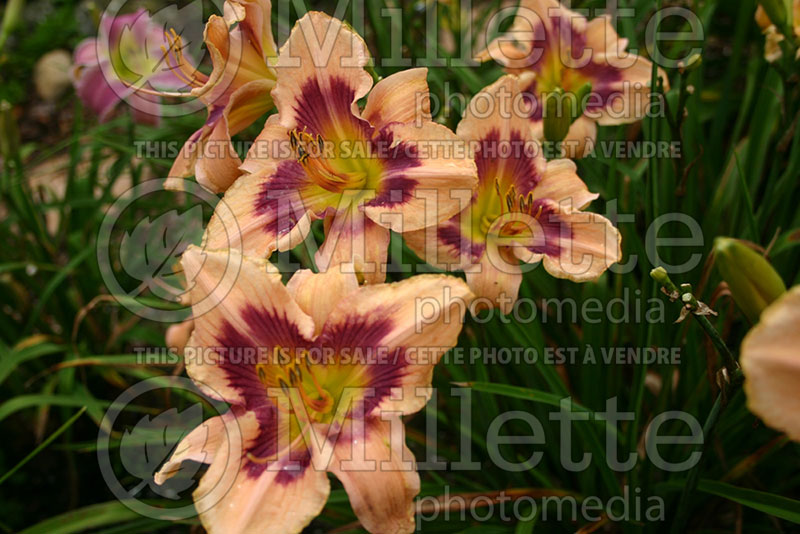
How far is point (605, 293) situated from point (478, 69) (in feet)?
3.24

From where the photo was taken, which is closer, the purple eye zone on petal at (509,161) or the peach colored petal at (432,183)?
the peach colored petal at (432,183)

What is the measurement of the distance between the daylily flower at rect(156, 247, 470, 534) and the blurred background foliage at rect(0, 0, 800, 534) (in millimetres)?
229

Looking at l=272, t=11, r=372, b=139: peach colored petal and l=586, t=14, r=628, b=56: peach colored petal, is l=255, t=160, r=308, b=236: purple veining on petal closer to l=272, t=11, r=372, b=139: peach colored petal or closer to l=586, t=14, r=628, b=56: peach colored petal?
l=272, t=11, r=372, b=139: peach colored petal

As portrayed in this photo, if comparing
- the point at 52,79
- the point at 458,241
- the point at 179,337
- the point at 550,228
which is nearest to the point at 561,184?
the point at 550,228

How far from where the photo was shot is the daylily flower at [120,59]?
1750 millimetres

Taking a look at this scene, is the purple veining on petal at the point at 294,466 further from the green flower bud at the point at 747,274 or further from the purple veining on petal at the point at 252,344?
the green flower bud at the point at 747,274

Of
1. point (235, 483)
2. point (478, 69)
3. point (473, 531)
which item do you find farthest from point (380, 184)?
point (478, 69)

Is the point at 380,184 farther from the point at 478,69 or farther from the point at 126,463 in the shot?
the point at 478,69

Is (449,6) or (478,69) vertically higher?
(449,6)

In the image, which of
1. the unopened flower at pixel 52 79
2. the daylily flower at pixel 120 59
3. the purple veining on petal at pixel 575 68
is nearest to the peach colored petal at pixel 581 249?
the purple veining on petal at pixel 575 68

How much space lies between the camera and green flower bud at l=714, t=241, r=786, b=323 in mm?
699

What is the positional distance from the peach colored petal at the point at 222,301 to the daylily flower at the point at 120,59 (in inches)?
37.3

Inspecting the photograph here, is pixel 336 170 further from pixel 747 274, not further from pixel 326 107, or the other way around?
pixel 747 274

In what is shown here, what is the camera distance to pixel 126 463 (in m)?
1.70
